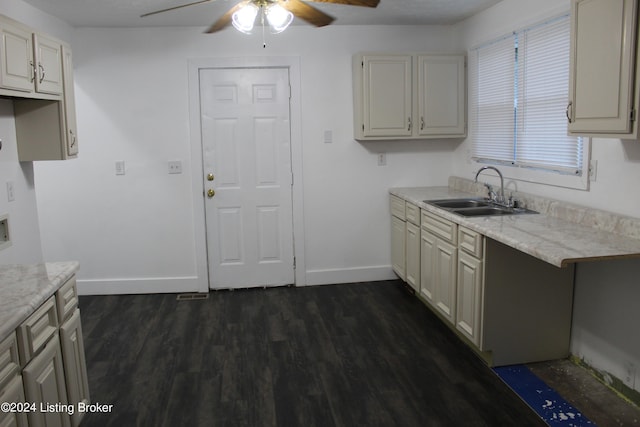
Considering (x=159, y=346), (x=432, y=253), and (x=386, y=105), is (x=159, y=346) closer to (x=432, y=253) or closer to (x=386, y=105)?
(x=432, y=253)

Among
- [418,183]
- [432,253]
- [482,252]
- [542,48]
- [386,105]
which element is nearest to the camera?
[482,252]

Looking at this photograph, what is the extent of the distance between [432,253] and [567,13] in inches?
69.4

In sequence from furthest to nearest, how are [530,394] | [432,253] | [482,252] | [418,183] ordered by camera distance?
[418,183], [432,253], [482,252], [530,394]

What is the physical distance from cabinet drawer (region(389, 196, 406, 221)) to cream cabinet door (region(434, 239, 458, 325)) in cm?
84

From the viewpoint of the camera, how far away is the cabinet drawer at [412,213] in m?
4.20

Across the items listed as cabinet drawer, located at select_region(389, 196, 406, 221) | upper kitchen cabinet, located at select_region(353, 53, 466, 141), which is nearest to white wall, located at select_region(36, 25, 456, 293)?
cabinet drawer, located at select_region(389, 196, 406, 221)

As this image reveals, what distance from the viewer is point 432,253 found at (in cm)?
388

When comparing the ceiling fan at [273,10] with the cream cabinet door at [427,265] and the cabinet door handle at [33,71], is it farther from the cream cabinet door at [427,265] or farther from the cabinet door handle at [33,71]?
the cream cabinet door at [427,265]

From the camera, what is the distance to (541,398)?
9.29 ft

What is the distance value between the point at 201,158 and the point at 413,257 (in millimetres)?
2016

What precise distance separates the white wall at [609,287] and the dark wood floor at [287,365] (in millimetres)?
584

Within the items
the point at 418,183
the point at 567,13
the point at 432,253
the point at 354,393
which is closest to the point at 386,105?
the point at 418,183

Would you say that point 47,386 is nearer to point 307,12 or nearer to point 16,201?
point 16,201

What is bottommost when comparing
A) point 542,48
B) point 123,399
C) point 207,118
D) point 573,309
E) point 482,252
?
point 123,399
